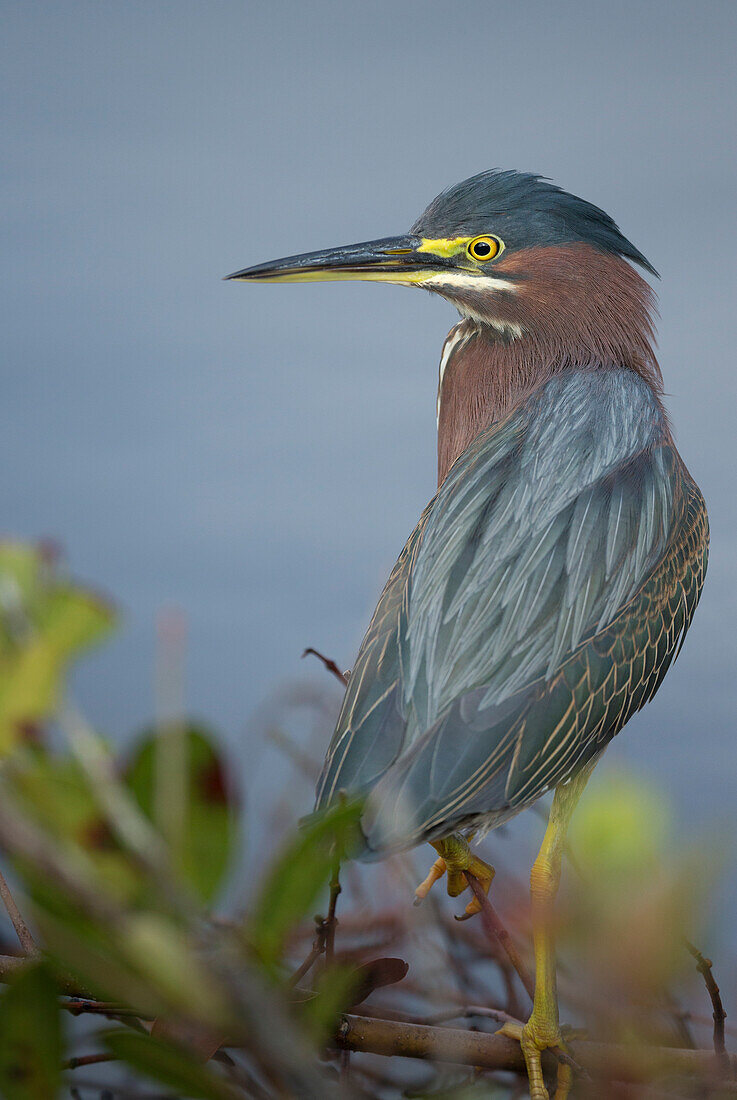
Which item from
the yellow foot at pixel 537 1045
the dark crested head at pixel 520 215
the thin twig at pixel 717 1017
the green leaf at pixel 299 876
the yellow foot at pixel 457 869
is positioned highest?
the dark crested head at pixel 520 215

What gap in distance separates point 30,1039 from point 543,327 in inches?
52.0

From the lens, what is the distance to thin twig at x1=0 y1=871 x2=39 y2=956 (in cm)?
46

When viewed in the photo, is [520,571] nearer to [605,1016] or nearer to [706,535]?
[706,535]

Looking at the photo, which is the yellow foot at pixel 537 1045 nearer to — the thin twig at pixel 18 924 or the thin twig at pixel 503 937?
the thin twig at pixel 503 937

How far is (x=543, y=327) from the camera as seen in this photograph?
1453mm

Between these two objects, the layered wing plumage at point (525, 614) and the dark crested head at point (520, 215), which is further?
the dark crested head at point (520, 215)

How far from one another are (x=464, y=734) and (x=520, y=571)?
26cm

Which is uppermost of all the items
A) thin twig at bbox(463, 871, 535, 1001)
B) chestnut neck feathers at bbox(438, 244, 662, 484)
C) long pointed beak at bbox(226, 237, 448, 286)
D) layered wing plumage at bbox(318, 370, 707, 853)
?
long pointed beak at bbox(226, 237, 448, 286)

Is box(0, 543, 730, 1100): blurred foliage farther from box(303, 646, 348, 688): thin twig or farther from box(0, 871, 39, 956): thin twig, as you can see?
box(303, 646, 348, 688): thin twig

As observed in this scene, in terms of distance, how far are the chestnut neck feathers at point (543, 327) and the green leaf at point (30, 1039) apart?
1.22m

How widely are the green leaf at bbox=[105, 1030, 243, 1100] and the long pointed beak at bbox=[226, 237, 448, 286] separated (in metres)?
1.29

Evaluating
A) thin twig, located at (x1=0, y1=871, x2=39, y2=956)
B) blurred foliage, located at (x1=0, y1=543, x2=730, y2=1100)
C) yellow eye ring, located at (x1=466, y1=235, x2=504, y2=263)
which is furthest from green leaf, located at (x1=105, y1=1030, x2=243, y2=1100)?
yellow eye ring, located at (x1=466, y1=235, x2=504, y2=263)

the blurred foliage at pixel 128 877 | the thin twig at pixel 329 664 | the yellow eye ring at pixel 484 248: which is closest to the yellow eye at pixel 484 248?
the yellow eye ring at pixel 484 248

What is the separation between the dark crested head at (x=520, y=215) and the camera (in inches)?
57.2
